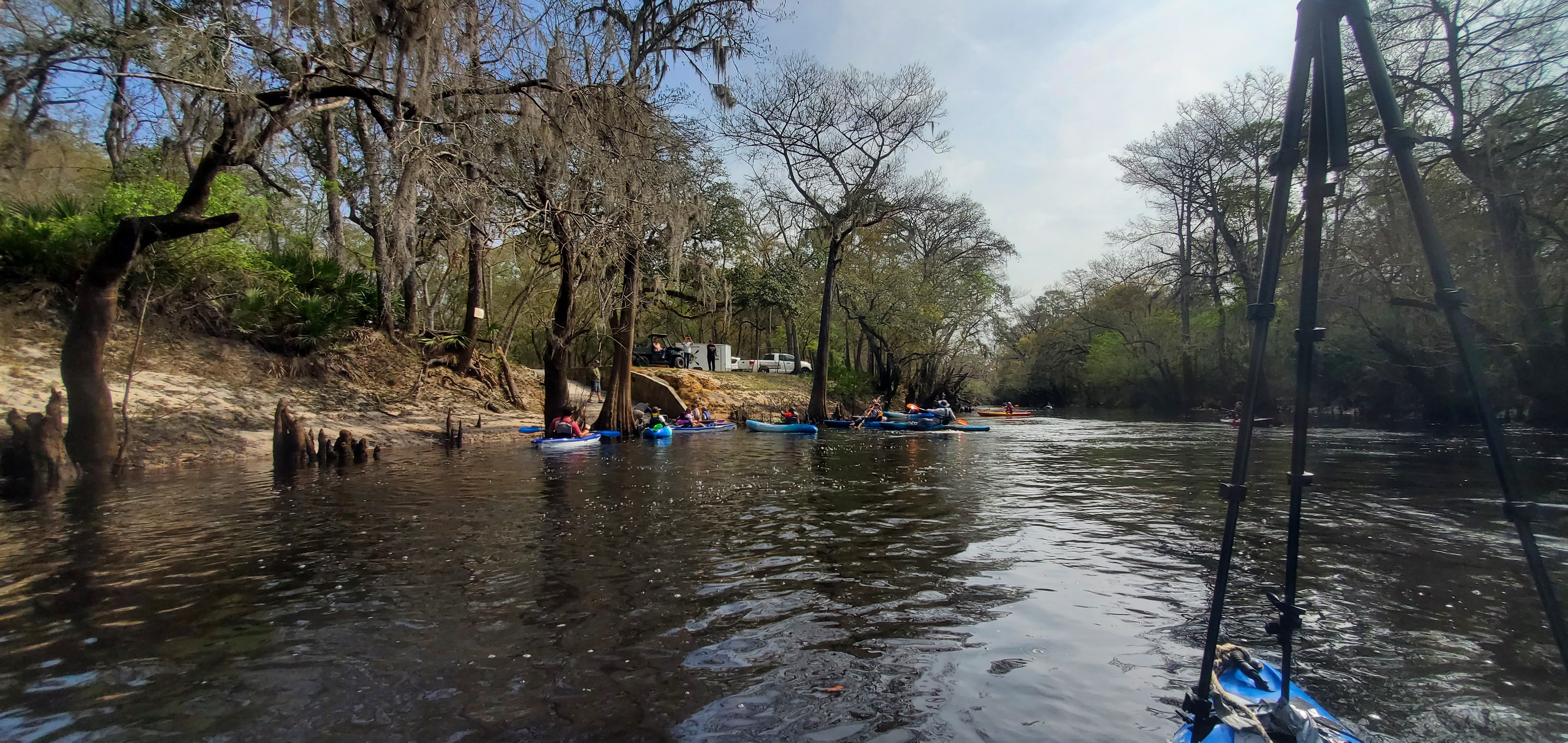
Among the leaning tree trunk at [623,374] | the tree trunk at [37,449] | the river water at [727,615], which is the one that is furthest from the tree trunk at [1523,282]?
the tree trunk at [37,449]

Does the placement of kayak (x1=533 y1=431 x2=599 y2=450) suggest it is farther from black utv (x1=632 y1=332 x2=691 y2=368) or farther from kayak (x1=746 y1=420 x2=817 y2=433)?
black utv (x1=632 y1=332 x2=691 y2=368)

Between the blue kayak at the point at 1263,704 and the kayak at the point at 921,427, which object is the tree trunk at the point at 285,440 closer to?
the blue kayak at the point at 1263,704

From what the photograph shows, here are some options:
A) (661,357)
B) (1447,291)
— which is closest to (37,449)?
(1447,291)

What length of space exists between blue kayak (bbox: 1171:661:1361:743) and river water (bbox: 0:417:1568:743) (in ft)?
1.62

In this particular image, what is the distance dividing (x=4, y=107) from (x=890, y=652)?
521 inches

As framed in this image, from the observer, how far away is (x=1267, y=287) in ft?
8.43

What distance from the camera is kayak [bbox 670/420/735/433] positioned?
23922 mm

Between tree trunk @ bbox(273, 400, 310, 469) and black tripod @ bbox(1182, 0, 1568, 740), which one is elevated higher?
black tripod @ bbox(1182, 0, 1568, 740)

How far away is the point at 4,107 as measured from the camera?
31.7ft

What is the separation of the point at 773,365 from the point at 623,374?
18.8 metres

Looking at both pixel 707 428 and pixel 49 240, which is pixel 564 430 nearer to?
pixel 707 428

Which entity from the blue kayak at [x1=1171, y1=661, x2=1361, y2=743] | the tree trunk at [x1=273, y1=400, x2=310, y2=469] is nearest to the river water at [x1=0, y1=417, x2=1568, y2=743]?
the blue kayak at [x1=1171, y1=661, x2=1361, y2=743]

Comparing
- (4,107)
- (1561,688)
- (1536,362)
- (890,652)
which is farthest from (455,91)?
(1536,362)

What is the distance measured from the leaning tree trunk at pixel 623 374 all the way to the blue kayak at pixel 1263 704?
16467mm
